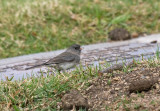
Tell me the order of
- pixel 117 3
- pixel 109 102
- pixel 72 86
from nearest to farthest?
pixel 109 102, pixel 72 86, pixel 117 3

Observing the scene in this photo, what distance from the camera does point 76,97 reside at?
3674 millimetres

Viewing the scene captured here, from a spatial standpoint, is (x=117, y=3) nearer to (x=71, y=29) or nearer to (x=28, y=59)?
(x=71, y=29)

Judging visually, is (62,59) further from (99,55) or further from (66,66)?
(99,55)

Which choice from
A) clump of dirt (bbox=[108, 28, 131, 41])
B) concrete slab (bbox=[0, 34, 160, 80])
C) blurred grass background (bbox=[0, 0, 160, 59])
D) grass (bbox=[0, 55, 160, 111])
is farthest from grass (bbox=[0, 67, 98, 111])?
blurred grass background (bbox=[0, 0, 160, 59])

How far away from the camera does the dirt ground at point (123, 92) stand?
356cm

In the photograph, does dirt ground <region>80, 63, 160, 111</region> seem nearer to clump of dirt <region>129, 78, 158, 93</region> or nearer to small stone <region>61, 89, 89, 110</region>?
clump of dirt <region>129, 78, 158, 93</region>

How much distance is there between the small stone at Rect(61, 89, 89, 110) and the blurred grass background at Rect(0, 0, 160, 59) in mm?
4516

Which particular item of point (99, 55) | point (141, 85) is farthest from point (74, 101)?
point (99, 55)

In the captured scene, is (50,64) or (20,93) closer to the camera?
(20,93)

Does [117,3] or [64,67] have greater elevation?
[117,3]

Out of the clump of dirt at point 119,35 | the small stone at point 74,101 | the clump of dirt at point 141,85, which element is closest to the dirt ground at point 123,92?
the clump of dirt at point 141,85

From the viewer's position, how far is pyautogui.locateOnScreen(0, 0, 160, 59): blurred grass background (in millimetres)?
8359

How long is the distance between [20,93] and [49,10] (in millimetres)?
5454

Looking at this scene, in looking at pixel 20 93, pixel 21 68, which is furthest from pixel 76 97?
pixel 21 68
